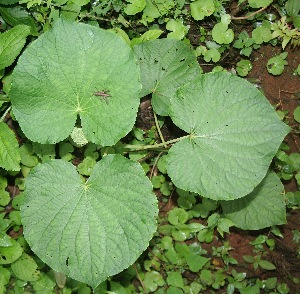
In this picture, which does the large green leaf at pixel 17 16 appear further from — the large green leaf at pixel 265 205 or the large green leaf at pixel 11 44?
the large green leaf at pixel 265 205

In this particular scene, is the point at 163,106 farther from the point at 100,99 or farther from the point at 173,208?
the point at 173,208

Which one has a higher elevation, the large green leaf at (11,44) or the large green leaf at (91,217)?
the large green leaf at (11,44)

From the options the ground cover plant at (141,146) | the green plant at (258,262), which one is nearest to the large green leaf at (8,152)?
the ground cover plant at (141,146)

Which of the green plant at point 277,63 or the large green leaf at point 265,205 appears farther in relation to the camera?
the green plant at point 277,63

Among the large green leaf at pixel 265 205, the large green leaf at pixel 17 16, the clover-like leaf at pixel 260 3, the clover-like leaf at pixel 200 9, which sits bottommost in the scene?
the large green leaf at pixel 265 205

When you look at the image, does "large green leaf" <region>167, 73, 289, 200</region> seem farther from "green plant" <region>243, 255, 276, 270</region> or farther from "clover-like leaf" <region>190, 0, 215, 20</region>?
"green plant" <region>243, 255, 276, 270</region>

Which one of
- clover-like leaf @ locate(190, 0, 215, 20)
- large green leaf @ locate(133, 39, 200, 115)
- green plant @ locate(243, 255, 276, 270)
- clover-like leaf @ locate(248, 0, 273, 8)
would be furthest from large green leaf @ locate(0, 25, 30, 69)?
green plant @ locate(243, 255, 276, 270)
